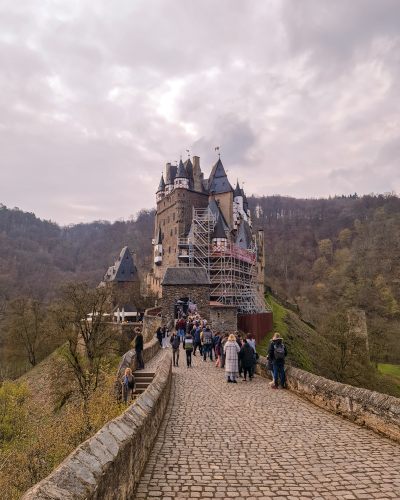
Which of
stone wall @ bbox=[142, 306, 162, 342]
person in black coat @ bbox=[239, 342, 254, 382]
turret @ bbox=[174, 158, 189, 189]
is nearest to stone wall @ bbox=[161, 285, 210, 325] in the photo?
stone wall @ bbox=[142, 306, 162, 342]

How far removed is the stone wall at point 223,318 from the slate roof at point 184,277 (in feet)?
7.49

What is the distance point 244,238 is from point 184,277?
87.4 ft

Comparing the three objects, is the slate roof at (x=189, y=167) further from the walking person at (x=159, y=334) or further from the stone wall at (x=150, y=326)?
the walking person at (x=159, y=334)

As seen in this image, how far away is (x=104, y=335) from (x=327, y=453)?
20649 mm

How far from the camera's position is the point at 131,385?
32.1ft

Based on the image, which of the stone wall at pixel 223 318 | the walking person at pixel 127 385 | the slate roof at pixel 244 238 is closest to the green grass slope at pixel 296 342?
the stone wall at pixel 223 318

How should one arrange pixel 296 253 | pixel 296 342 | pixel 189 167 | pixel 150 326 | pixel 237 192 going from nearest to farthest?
pixel 150 326 → pixel 296 342 → pixel 189 167 → pixel 237 192 → pixel 296 253

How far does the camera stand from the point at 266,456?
16.1 ft

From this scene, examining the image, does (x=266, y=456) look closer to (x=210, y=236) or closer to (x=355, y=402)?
(x=355, y=402)

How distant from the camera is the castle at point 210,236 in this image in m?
42.5

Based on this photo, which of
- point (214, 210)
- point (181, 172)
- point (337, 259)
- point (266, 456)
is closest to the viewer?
point (266, 456)

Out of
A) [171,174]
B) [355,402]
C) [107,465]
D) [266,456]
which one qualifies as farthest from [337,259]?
[107,465]

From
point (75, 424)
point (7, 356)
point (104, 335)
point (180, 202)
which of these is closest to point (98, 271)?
point (180, 202)

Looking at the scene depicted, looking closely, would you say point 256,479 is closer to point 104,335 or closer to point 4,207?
point 104,335
